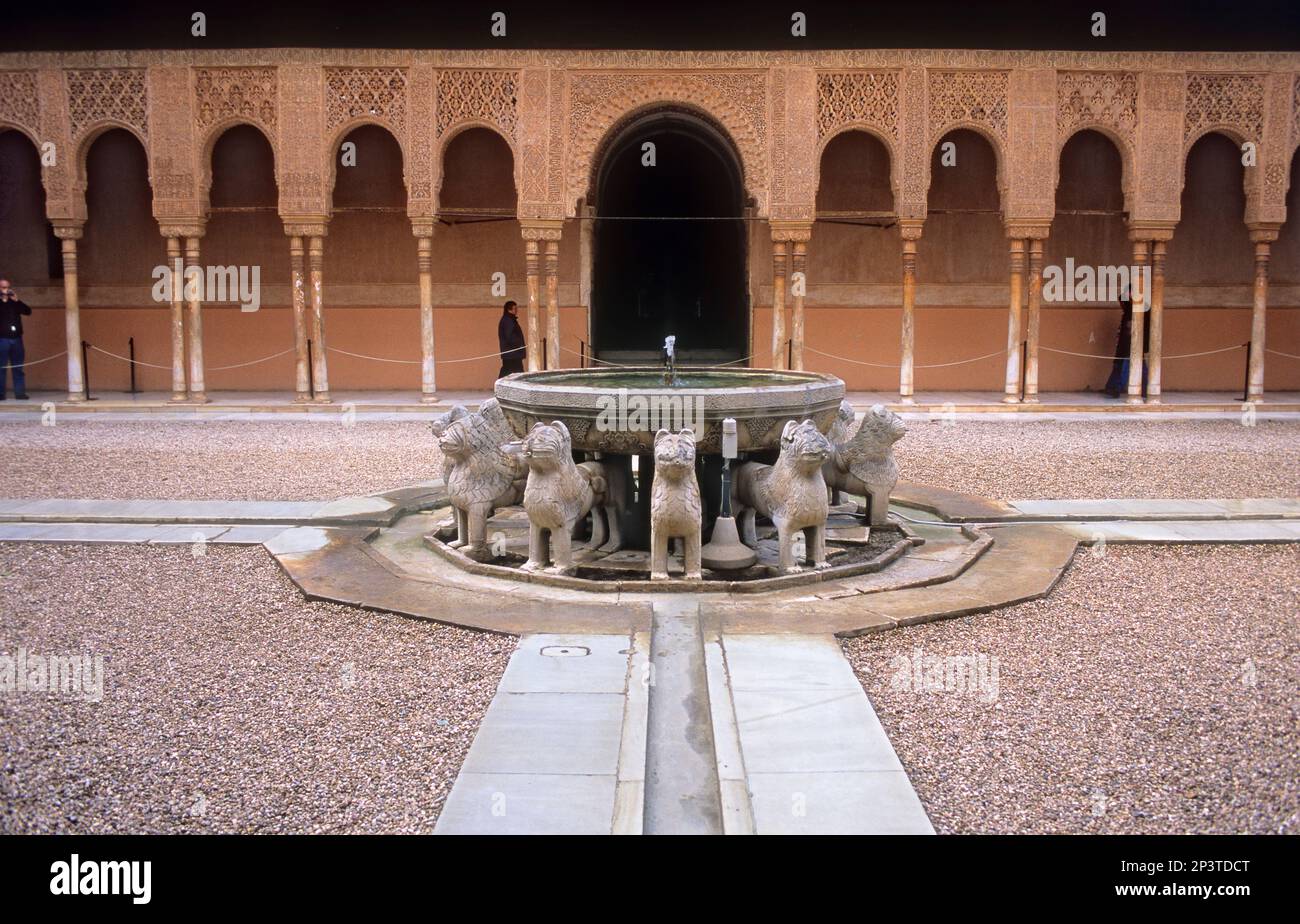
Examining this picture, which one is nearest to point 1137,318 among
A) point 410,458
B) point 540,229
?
point 540,229

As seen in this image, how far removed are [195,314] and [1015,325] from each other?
431 inches

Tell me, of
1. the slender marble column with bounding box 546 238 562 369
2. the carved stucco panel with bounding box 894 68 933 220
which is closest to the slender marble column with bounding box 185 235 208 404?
the slender marble column with bounding box 546 238 562 369

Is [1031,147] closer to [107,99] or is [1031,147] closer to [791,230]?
[791,230]

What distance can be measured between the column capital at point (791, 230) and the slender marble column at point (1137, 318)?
14.4 feet

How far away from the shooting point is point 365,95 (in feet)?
45.8

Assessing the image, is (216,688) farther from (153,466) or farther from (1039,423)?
(1039,423)

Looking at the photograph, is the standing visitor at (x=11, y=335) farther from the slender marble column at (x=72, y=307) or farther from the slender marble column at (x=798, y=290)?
the slender marble column at (x=798, y=290)

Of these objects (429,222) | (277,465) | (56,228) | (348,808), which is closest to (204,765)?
(348,808)

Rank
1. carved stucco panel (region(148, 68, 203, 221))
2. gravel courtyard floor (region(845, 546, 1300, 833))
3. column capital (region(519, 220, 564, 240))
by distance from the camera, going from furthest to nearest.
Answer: column capital (region(519, 220, 564, 240)), carved stucco panel (region(148, 68, 203, 221)), gravel courtyard floor (region(845, 546, 1300, 833))

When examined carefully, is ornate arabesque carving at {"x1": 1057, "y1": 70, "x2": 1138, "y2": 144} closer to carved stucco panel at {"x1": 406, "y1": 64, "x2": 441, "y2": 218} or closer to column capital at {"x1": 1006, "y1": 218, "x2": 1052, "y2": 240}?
column capital at {"x1": 1006, "y1": 218, "x2": 1052, "y2": 240}

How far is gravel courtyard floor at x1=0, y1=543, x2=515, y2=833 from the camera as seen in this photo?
3.12 metres

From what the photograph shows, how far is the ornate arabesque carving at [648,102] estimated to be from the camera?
1401 cm

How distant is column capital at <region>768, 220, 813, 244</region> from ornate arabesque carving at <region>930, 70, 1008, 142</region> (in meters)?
2.08

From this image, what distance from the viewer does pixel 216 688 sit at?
4.14 meters
